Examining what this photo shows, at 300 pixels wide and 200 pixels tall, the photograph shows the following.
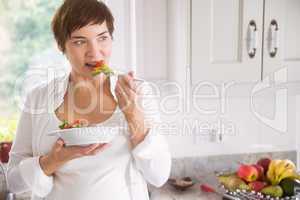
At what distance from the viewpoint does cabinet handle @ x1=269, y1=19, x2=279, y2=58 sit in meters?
1.57

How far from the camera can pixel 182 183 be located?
1.61 metres

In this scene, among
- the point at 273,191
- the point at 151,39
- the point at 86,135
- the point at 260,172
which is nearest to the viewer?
the point at 86,135

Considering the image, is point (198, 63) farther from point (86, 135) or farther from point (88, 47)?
point (86, 135)

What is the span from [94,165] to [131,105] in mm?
189

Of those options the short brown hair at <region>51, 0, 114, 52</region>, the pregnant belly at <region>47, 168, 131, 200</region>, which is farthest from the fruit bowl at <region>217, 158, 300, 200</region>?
the short brown hair at <region>51, 0, 114, 52</region>

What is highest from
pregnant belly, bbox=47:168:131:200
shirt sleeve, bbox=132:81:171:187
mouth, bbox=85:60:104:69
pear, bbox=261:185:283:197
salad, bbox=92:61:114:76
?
mouth, bbox=85:60:104:69

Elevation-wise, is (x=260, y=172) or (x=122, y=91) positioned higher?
(x=122, y=91)

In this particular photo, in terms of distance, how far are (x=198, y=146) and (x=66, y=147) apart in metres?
0.98

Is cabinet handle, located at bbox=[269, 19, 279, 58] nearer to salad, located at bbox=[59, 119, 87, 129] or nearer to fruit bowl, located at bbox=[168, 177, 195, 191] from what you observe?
fruit bowl, located at bbox=[168, 177, 195, 191]

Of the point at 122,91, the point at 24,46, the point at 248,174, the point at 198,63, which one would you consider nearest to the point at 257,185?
the point at 248,174

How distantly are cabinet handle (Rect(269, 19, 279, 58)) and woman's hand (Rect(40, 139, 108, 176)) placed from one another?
0.94 metres

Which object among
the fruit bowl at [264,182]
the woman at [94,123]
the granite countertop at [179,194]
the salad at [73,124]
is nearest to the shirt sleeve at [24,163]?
the woman at [94,123]

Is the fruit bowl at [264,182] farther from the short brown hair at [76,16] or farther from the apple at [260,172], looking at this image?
the short brown hair at [76,16]

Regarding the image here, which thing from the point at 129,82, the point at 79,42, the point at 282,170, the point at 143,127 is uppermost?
the point at 79,42
